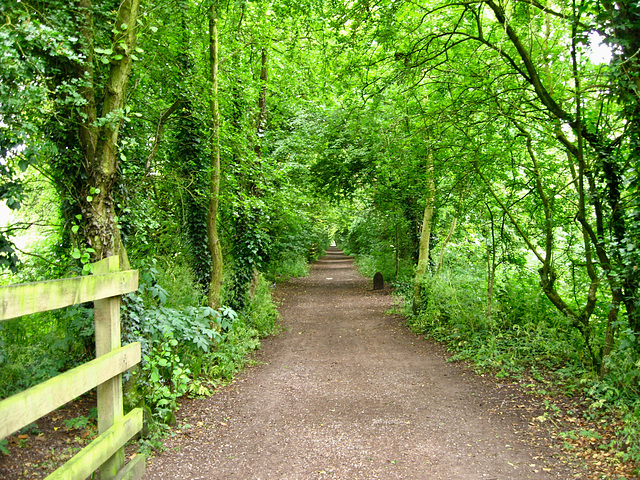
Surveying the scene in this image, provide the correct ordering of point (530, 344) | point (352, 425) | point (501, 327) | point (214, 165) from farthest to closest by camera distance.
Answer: point (501, 327) < point (214, 165) < point (530, 344) < point (352, 425)

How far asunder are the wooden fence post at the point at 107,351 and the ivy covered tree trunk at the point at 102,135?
42.8 inches

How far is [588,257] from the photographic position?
5.80 meters

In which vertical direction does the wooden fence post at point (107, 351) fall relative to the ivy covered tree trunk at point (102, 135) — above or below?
below

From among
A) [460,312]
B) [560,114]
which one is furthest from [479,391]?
[560,114]

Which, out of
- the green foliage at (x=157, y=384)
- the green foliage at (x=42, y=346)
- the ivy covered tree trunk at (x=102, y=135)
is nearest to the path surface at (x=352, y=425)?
the green foliage at (x=157, y=384)

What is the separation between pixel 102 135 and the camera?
4570 millimetres

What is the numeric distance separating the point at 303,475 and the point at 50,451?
2.38m

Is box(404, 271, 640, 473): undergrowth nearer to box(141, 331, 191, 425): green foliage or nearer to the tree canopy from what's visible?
the tree canopy

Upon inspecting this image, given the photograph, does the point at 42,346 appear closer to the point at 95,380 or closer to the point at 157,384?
the point at 157,384

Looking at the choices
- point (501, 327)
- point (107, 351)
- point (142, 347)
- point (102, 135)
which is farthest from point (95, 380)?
point (501, 327)

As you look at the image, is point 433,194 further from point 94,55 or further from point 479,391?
point 94,55

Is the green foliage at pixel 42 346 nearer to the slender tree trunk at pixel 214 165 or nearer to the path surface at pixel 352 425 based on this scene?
the path surface at pixel 352 425

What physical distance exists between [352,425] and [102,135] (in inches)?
174

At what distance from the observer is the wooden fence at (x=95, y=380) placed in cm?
246
